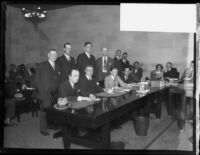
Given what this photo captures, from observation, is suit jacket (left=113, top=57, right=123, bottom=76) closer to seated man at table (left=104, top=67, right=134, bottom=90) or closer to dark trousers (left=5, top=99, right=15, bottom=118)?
seated man at table (left=104, top=67, right=134, bottom=90)

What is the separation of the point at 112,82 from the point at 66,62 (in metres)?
0.65

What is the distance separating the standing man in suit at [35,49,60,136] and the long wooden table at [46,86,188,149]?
0.14m

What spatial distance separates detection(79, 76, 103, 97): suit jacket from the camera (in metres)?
3.13

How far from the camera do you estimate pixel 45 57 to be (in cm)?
319

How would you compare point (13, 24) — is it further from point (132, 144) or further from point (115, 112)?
point (132, 144)

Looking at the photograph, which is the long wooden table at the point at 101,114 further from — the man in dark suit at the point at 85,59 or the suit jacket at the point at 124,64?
the man in dark suit at the point at 85,59

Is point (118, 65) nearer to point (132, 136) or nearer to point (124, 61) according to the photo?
point (124, 61)

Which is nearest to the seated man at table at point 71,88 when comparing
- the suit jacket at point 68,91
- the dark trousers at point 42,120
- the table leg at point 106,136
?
the suit jacket at point 68,91

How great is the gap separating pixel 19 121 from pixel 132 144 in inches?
59.4

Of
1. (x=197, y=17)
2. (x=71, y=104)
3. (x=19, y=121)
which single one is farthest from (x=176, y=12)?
(x=19, y=121)

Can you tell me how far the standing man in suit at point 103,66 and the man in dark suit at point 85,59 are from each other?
8 centimetres

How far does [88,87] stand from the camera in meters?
3.16

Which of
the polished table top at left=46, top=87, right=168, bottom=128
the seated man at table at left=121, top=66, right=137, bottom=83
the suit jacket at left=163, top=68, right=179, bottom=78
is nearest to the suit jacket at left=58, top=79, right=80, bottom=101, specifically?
the polished table top at left=46, top=87, right=168, bottom=128

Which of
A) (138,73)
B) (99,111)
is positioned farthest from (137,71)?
(99,111)
